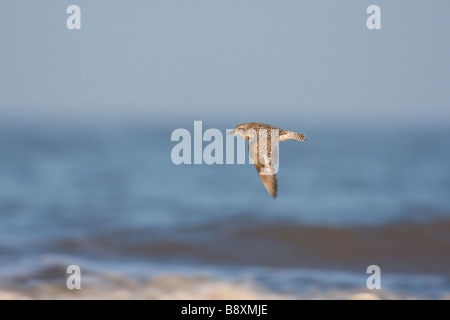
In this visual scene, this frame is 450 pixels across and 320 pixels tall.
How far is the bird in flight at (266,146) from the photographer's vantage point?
5.37m

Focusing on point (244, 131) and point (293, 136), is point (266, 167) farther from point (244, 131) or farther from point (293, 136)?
point (244, 131)

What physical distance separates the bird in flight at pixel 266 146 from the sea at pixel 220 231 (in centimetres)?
300

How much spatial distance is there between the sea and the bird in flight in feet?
9.84

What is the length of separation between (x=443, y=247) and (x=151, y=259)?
506 centimetres

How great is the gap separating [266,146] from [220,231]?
8288 mm

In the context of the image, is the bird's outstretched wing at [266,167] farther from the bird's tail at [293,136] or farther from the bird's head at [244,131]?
the bird's head at [244,131]

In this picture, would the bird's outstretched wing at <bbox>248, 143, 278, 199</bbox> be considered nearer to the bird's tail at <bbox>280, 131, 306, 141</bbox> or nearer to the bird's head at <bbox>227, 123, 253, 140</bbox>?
the bird's tail at <bbox>280, 131, 306, 141</bbox>

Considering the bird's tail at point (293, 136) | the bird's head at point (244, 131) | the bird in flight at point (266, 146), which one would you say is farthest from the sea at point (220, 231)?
the bird's tail at point (293, 136)

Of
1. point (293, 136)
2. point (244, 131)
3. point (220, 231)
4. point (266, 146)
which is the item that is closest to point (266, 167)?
point (266, 146)

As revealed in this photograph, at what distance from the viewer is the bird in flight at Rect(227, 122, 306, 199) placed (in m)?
5.37

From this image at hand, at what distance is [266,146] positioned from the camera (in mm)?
5512
